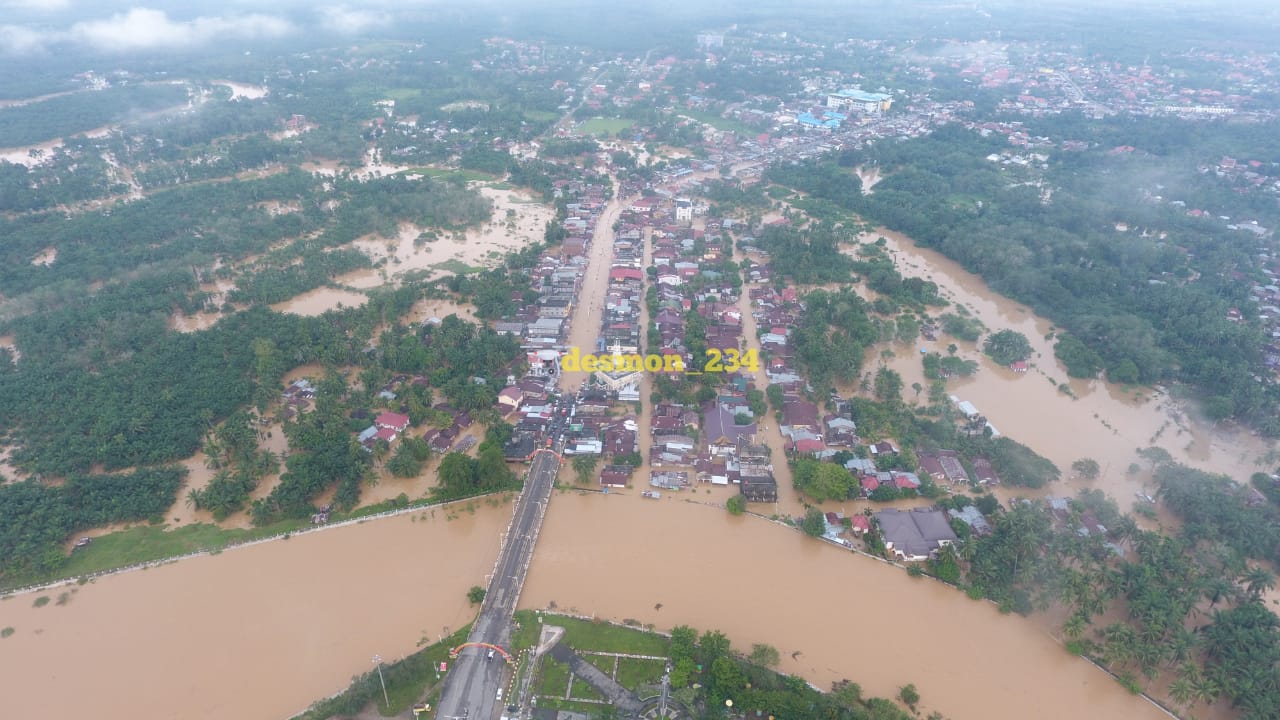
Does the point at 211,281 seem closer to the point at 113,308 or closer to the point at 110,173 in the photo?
the point at 113,308

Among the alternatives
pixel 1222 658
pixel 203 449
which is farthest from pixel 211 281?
pixel 1222 658

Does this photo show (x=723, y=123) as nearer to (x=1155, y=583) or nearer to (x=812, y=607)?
(x=812, y=607)

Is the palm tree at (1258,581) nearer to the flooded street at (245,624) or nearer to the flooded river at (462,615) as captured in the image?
the flooded river at (462,615)

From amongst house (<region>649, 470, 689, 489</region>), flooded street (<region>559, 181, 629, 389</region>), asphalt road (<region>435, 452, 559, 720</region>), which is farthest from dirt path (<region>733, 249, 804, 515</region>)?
asphalt road (<region>435, 452, 559, 720</region>)

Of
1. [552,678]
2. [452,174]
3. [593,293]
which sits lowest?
[552,678]

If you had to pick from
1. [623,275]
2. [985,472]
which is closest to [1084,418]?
[985,472]

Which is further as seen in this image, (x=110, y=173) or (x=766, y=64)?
(x=766, y=64)

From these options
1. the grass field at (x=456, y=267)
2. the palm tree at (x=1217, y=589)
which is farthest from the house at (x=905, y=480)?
the grass field at (x=456, y=267)
